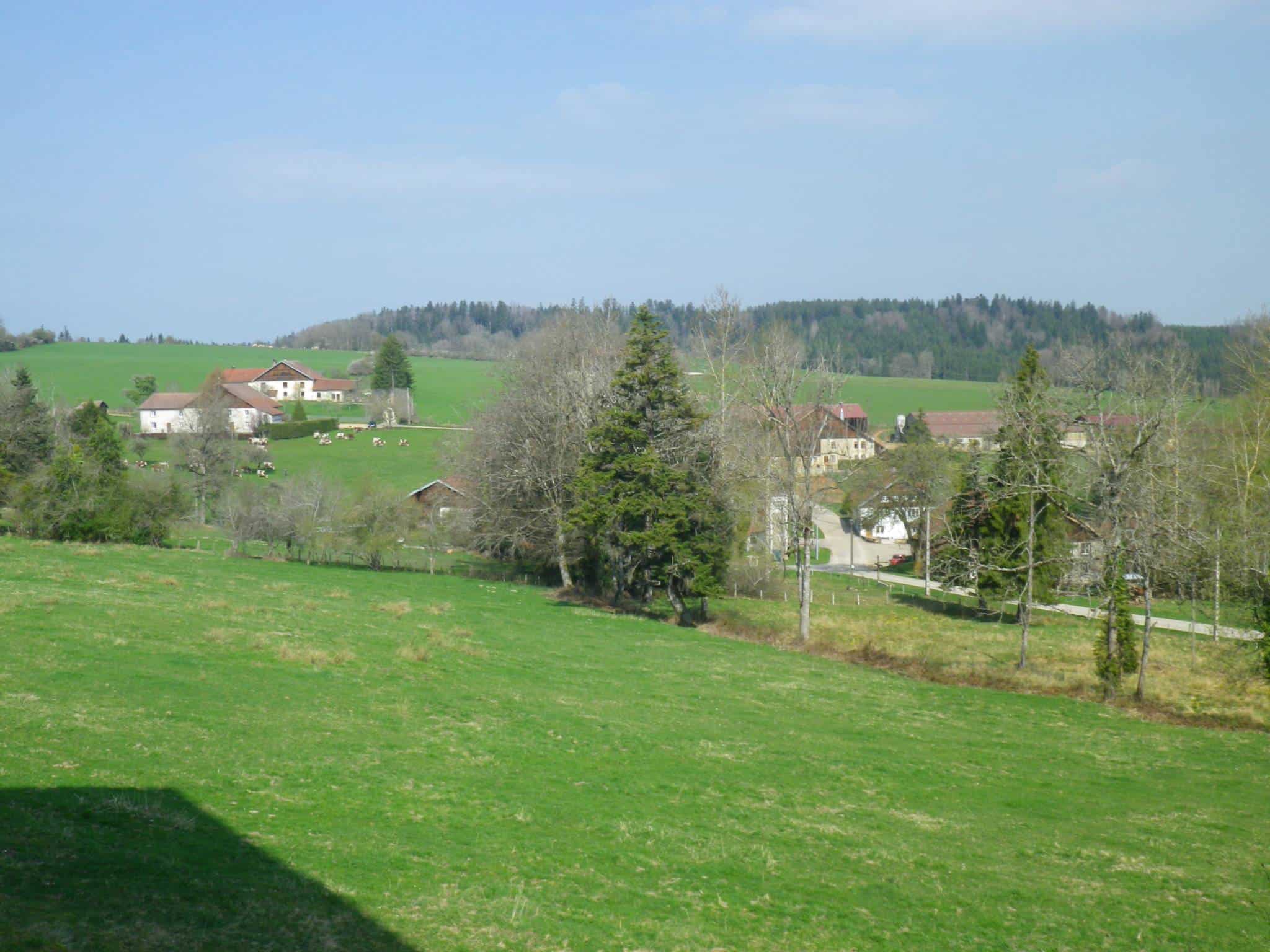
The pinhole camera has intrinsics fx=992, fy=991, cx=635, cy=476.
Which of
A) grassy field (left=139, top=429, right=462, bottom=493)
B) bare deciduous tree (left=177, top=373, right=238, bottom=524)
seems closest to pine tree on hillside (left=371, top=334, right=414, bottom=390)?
grassy field (left=139, top=429, right=462, bottom=493)

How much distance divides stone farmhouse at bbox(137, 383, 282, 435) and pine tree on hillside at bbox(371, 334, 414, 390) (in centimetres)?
1485

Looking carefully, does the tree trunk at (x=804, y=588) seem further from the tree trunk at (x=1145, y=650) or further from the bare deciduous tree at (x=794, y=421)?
the tree trunk at (x=1145, y=650)

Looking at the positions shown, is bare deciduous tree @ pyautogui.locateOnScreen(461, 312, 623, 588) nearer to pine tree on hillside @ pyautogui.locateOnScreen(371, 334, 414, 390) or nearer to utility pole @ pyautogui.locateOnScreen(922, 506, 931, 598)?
utility pole @ pyautogui.locateOnScreen(922, 506, 931, 598)

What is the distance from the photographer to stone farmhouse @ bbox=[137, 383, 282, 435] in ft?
323

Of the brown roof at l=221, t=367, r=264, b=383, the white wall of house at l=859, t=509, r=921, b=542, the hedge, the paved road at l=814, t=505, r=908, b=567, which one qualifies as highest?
the brown roof at l=221, t=367, r=264, b=383

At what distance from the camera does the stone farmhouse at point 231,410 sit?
323ft

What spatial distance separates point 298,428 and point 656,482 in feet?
224

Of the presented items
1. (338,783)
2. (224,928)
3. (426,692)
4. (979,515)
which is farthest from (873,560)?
(224,928)

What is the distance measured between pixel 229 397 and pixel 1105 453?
9142 cm

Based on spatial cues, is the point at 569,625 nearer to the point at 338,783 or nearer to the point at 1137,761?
the point at 1137,761

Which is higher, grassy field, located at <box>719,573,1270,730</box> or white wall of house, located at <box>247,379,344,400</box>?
white wall of house, located at <box>247,379,344,400</box>

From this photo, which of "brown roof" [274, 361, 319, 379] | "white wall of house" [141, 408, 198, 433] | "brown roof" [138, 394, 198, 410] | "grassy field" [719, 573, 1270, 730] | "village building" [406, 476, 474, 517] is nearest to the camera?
"grassy field" [719, 573, 1270, 730]

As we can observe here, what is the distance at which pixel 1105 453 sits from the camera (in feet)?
→ 89.0

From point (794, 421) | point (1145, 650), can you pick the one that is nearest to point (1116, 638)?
point (1145, 650)
